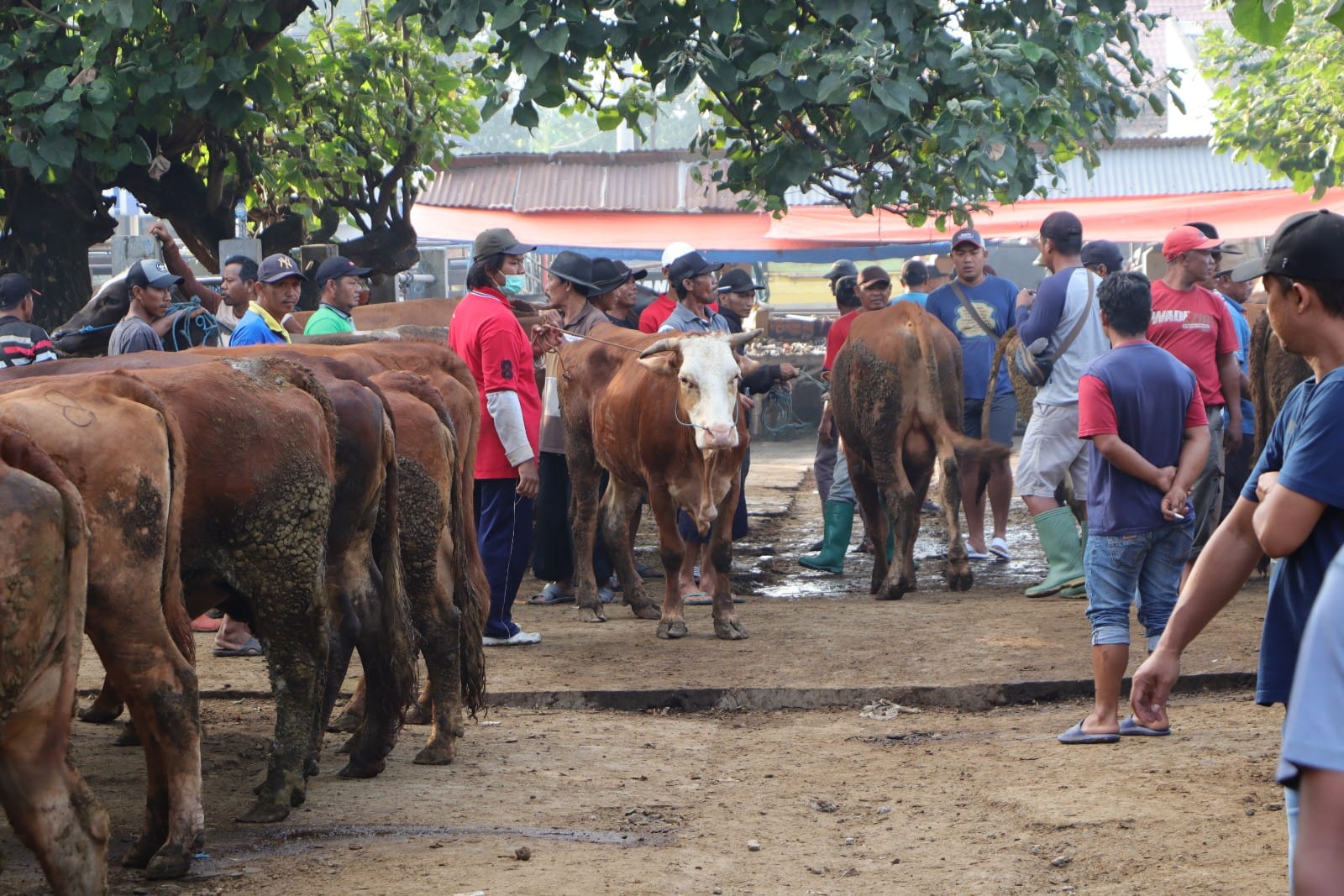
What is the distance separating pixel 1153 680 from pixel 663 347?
16.7 ft

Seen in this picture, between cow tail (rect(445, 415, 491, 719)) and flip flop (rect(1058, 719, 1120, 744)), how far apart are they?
7.97 ft

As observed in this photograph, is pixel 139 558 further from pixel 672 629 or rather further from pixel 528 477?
pixel 672 629

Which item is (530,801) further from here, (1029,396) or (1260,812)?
(1029,396)

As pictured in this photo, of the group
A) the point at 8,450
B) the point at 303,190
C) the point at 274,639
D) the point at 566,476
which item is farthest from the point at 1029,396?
the point at 8,450

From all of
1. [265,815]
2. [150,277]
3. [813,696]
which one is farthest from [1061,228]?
[265,815]

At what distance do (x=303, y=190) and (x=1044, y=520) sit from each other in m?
6.60

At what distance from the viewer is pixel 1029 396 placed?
10922 millimetres

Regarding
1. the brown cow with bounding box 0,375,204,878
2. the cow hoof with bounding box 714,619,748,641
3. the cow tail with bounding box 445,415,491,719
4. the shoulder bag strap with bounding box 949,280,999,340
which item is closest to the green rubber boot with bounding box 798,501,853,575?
the shoulder bag strap with bounding box 949,280,999,340

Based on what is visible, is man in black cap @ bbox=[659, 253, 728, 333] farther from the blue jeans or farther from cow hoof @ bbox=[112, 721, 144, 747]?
cow hoof @ bbox=[112, 721, 144, 747]

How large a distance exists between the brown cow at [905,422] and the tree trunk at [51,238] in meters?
5.66

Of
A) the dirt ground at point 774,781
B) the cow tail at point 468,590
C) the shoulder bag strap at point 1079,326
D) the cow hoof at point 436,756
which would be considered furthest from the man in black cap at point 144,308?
the shoulder bag strap at point 1079,326

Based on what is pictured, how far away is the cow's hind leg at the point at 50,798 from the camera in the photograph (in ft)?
13.0

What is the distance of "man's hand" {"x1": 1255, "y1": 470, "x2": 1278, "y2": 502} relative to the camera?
11.5 feet

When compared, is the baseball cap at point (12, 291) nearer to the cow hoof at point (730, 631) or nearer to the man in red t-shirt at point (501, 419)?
the man in red t-shirt at point (501, 419)
